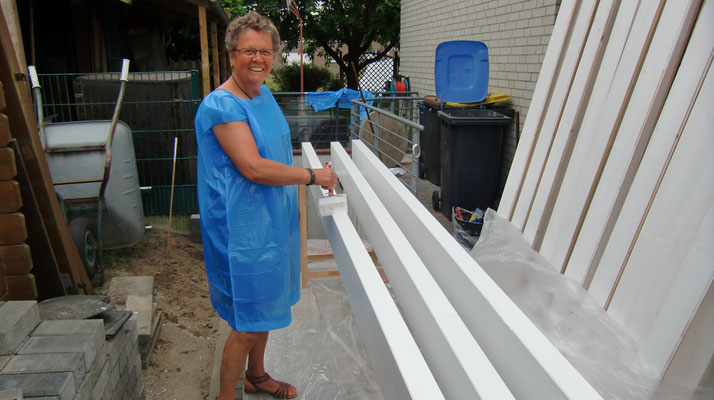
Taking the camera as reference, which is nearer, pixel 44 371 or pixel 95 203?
pixel 44 371

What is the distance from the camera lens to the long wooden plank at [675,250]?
1.55 meters

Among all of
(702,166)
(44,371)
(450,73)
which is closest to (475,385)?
(702,166)

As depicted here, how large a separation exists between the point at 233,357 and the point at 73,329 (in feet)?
2.50

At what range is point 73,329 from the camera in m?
2.36

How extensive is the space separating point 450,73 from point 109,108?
4032 mm

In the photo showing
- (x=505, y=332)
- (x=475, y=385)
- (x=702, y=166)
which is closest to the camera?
(x=475, y=385)

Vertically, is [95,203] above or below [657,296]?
below

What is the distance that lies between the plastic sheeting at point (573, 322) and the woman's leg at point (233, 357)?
1.18m

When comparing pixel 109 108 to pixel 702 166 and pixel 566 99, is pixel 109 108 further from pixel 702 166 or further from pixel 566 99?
pixel 702 166

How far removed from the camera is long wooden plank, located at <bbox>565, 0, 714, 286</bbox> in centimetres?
174

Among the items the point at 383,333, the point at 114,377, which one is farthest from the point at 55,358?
the point at 383,333

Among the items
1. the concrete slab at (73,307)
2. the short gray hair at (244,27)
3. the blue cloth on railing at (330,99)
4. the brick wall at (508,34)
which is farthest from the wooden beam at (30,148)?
the blue cloth on railing at (330,99)

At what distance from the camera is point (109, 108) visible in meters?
6.16

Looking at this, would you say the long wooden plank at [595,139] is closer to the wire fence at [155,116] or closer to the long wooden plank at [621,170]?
the long wooden plank at [621,170]
